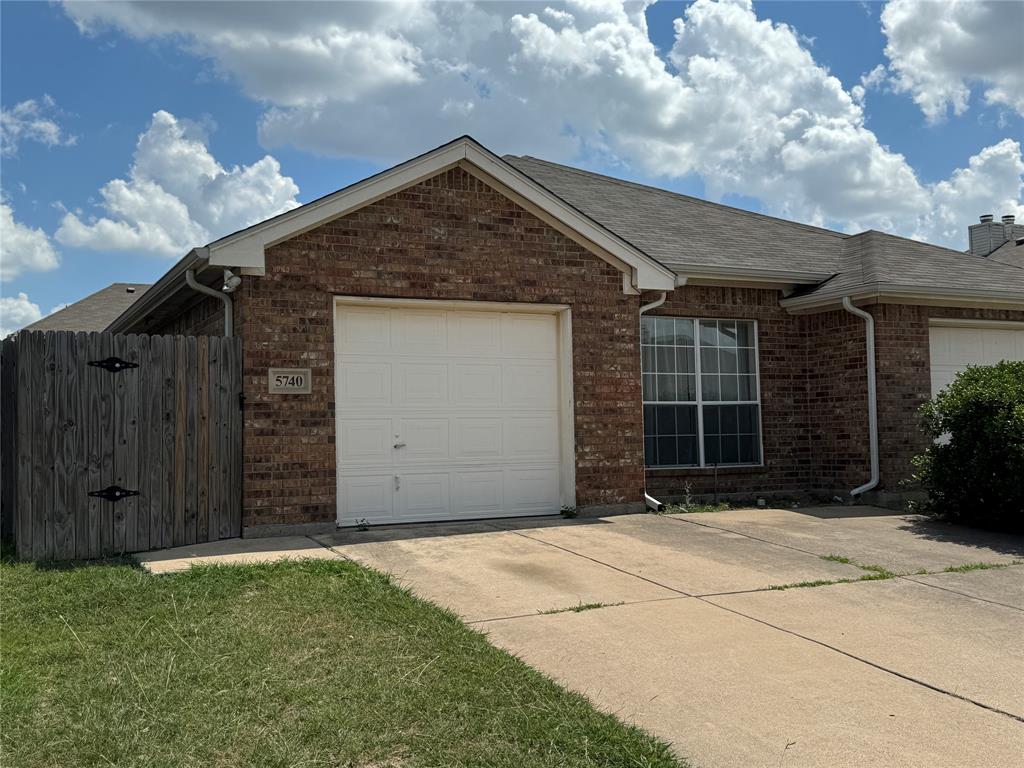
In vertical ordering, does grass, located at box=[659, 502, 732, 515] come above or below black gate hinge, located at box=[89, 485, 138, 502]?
below

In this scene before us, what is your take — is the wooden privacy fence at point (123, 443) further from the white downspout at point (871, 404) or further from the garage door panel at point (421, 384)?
the white downspout at point (871, 404)

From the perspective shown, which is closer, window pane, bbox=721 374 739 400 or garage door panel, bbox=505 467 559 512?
garage door panel, bbox=505 467 559 512

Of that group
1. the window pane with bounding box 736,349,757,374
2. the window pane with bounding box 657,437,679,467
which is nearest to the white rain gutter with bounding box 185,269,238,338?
the window pane with bounding box 657,437,679,467

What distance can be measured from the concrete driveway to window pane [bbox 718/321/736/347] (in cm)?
344

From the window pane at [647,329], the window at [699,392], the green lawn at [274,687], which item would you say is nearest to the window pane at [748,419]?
the window at [699,392]

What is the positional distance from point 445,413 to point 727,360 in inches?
189

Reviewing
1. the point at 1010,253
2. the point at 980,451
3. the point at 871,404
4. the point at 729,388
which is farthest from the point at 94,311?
the point at 1010,253

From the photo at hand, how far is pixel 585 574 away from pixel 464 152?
511cm

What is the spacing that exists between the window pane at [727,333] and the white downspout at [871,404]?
1.57 m

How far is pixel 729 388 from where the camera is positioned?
12977 millimetres

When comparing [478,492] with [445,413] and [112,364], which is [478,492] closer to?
[445,413]

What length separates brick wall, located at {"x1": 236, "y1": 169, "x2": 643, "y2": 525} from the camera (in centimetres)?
919

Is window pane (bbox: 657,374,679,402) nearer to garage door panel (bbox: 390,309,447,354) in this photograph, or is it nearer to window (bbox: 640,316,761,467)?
window (bbox: 640,316,761,467)

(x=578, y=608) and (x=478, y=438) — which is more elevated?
(x=478, y=438)
